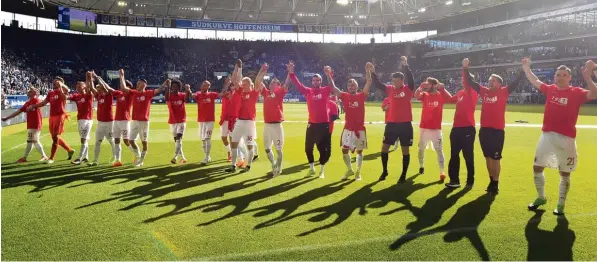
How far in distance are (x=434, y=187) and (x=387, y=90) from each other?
7.72 feet

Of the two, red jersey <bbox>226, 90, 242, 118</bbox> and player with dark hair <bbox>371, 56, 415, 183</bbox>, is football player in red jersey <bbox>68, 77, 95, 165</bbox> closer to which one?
red jersey <bbox>226, 90, 242, 118</bbox>

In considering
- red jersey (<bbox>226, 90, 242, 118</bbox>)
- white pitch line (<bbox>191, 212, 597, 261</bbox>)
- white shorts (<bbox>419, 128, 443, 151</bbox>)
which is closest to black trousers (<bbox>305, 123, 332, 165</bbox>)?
red jersey (<bbox>226, 90, 242, 118</bbox>)

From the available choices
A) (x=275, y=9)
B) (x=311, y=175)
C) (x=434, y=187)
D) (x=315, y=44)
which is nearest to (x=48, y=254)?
(x=311, y=175)

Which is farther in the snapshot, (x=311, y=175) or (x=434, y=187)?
(x=311, y=175)

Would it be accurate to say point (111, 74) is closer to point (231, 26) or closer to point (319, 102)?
point (231, 26)

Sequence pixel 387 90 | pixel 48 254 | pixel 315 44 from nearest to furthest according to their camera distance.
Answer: pixel 48 254 → pixel 387 90 → pixel 315 44

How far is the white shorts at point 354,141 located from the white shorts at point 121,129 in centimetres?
600

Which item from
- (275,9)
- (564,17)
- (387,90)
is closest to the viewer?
(387,90)

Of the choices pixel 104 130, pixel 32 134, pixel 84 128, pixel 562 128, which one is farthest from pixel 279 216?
pixel 32 134

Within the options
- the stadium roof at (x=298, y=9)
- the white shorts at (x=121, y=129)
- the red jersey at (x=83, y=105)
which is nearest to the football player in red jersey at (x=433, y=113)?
the white shorts at (x=121, y=129)

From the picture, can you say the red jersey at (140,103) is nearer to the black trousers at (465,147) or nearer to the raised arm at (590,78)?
the black trousers at (465,147)

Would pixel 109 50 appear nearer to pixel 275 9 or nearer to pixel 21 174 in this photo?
pixel 275 9

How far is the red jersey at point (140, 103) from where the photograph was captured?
439 inches

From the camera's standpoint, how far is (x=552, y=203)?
7.15 meters
